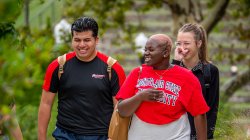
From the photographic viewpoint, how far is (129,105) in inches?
259

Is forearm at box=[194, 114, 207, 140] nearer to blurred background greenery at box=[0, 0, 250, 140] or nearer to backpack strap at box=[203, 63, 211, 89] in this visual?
backpack strap at box=[203, 63, 211, 89]

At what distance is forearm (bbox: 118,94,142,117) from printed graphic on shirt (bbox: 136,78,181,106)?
0.49ft

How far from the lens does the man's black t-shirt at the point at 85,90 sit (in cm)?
761

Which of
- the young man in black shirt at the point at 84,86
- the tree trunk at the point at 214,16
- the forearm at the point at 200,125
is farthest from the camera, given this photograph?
the tree trunk at the point at 214,16

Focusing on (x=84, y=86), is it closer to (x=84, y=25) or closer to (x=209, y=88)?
(x=84, y=25)

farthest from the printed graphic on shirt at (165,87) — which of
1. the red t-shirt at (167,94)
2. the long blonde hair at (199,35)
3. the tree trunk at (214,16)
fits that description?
the tree trunk at (214,16)

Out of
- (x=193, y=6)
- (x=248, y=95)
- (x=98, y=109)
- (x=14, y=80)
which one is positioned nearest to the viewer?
(x=14, y=80)

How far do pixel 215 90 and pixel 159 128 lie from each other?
119cm

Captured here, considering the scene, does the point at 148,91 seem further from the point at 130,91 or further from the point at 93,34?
the point at 93,34

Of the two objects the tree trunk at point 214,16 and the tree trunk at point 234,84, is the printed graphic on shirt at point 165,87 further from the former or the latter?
the tree trunk at point 234,84

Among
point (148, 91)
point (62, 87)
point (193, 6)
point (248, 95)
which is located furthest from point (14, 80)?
point (248, 95)

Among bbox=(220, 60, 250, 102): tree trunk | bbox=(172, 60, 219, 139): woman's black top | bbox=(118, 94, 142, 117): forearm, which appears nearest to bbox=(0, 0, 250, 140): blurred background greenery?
bbox=(220, 60, 250, 102): tree trunk

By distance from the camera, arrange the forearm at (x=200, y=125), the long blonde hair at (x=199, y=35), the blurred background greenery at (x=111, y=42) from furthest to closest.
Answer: the long blonde hair at (x=199, y=35), the forearm at (x=200, y=125), the blurred background greenery at (x=111, y=42)

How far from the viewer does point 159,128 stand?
6.70 meters
